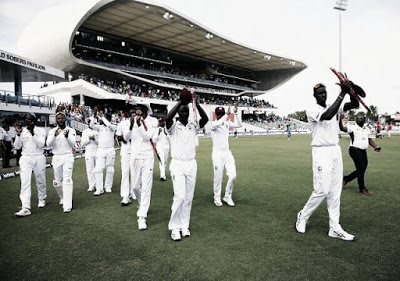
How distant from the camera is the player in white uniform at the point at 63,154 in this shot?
6281 millimetres

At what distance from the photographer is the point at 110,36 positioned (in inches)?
1738

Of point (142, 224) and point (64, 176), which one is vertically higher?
point (64, 176)

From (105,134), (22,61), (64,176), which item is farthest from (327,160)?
(22,61)

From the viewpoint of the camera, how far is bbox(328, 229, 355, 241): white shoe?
4438 mm

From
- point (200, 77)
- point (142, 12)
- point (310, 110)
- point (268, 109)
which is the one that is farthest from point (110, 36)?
point (310, 110)

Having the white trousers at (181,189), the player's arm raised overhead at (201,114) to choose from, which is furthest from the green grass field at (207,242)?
the player's arm raised overhead at (201,114)

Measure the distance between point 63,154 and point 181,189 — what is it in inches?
133

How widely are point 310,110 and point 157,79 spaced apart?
4841 centimetres

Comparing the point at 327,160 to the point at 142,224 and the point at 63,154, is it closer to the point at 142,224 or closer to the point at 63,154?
the point at 142,224

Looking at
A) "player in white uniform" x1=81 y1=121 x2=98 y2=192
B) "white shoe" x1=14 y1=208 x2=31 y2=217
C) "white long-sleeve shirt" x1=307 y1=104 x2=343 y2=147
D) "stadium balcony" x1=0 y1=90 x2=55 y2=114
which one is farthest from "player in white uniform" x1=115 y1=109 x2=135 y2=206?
"stadium balcony" x1=0 y1=90 x2=55 y2=114

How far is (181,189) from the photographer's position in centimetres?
458

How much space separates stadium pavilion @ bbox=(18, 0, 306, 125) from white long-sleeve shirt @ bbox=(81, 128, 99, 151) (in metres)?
27.8

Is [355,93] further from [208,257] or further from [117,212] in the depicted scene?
[117,212]

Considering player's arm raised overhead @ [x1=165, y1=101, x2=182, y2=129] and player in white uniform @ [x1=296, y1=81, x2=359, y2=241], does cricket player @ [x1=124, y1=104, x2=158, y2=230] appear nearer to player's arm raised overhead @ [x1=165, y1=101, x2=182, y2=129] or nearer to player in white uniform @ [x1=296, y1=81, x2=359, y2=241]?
player's arm raised overhead @ [x1=165, y1=101, x2=182, y2=129]
